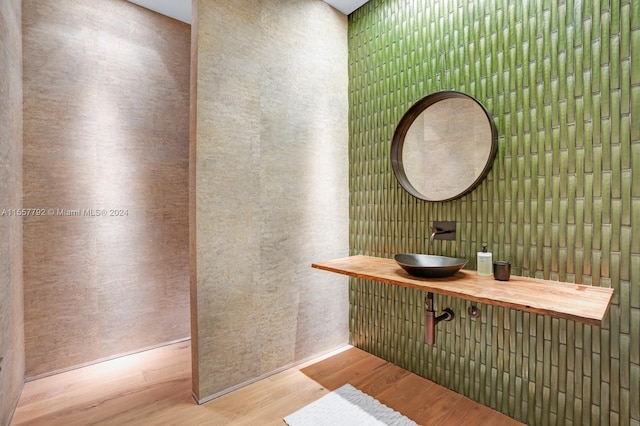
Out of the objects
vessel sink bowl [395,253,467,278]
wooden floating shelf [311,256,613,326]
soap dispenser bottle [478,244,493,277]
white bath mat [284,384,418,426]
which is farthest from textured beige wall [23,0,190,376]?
soap dispenser bottle [478,244,493,277]

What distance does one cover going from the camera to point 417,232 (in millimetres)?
2121

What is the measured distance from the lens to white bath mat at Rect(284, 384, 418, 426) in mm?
1655

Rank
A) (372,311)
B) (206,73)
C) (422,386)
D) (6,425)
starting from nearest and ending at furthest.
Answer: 1. (6,425)
2. (206,73)
3. (422,386)
4. (372,311)

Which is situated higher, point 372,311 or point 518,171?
point 518,171

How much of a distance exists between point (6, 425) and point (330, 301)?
2033 millimetres

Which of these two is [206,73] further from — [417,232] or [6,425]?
[6,425]

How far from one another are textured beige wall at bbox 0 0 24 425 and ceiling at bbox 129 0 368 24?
2.76 ft

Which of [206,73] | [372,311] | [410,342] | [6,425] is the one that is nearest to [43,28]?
[206,73]

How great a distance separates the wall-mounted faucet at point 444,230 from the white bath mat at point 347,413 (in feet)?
3.37

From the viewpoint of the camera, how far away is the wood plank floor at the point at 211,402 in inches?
67.2

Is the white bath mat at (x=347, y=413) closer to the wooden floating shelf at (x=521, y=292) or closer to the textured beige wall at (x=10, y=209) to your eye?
the wooden floating shelf at (x=521, y=292)

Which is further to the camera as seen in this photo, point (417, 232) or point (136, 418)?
point (417, 232)

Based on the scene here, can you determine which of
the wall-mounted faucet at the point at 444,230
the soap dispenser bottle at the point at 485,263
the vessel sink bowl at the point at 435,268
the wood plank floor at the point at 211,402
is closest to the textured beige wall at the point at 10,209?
the wood plank floor at the point at 211,402

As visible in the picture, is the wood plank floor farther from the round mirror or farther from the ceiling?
the ceiling
